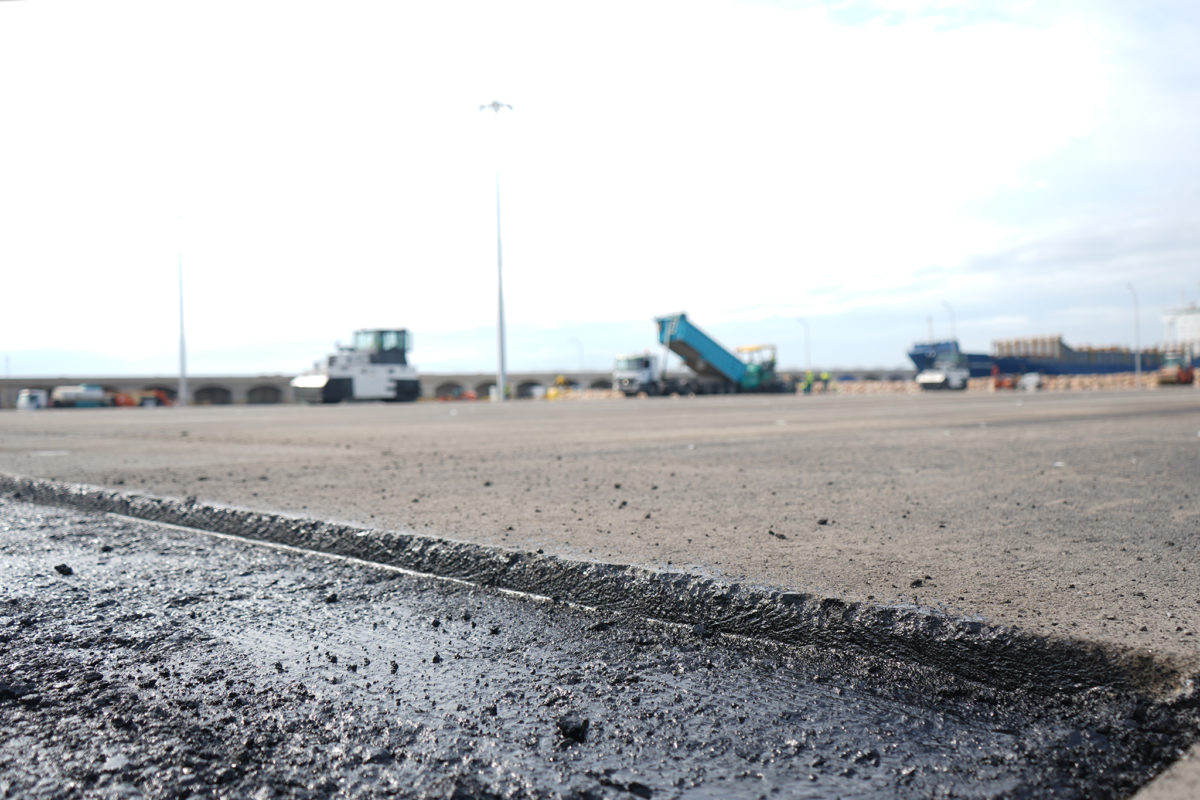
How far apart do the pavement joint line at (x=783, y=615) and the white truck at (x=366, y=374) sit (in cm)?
3325

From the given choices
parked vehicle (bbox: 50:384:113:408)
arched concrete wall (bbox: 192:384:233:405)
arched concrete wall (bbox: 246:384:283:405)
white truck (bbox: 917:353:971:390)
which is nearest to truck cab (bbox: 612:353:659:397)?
white truck (bbox: 917:353:971:390)

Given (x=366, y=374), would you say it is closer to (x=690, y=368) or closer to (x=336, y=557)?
(x=690, y=368)

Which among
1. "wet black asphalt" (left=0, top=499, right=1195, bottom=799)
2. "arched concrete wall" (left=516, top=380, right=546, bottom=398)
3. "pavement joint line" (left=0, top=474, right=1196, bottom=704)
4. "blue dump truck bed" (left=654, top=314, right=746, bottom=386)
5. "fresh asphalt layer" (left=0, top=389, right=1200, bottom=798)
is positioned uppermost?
"blue dump truck bed" (left=654, top=314, right=746, bottom=386)

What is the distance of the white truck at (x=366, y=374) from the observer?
119 ft

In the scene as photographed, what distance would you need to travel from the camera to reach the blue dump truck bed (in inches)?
1677

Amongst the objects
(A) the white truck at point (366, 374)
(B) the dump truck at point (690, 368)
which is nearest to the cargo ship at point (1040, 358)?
(B) the dump truck at point (690, 368)

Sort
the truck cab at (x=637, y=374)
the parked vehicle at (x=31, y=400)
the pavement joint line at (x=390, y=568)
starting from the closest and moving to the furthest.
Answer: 1. the pavement joint line at (x=390, y=568)
2. the parked vehicle at (x=31, y=400)
3. the truck cab at (x=637, y=374)

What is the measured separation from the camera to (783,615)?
2820mm

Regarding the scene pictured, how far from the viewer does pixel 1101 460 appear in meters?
7.36

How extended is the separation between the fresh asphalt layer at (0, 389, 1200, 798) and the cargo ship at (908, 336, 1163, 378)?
162 feet

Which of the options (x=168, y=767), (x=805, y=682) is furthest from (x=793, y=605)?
(x=168, y=767)

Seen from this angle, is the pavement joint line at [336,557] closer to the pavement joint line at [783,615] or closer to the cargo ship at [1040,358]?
the pavement joint line at [783,615]

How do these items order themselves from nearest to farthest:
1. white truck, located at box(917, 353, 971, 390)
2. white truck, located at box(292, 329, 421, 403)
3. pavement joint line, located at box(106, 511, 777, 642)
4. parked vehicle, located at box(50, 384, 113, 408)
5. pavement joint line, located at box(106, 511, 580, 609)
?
pavement joint line, located at box(106, 511, 777, 642), pavement joint line, located at box(106, 511, 580, 609), white truck, located at box(292, 329, 421, 403), parked vehicle, located at box(50, 384, 113, 408), white truck, located at box(917, 353, 971, 390)

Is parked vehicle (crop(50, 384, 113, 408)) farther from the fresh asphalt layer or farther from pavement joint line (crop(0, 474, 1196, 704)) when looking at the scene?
pavement joint line (crop(0, 474, 1196, 704))
